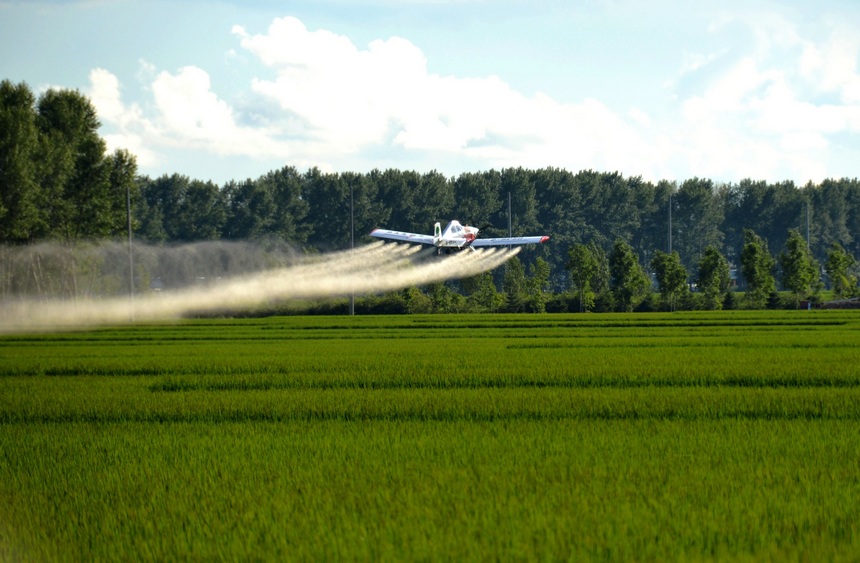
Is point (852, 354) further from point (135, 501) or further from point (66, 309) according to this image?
point (66, 309)

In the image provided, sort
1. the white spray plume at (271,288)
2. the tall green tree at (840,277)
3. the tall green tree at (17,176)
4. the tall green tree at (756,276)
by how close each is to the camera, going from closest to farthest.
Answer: the tall green tree at (17,176)
the white spray plume at (271,288)
the tall green tree at (756,276)
the tall green tree at (840,277)

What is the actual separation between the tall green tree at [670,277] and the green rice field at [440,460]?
4564cm

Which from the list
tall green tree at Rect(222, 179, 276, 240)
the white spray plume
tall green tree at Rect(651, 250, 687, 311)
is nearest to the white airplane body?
the white spray plume

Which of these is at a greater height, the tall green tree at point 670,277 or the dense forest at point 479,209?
the dense forest at point 479,209

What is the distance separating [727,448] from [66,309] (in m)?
56.4

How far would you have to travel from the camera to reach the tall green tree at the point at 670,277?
70.3m

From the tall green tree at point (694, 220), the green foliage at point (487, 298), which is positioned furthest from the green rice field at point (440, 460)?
the tall green tree at point (694, 220)

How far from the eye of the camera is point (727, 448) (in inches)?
472

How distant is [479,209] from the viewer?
11606 cm

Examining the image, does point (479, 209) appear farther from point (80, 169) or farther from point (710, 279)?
point (80, 169)

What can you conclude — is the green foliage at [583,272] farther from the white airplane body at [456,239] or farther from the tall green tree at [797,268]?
the tall green tree at [797,268]

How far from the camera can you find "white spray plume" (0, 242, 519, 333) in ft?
203

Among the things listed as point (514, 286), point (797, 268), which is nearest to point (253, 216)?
point (514, 286)

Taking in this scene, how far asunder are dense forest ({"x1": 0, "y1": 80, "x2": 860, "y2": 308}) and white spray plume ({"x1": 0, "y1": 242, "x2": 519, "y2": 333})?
7229 mm
